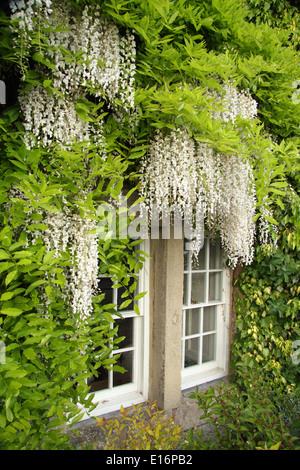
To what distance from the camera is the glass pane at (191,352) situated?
3023mm

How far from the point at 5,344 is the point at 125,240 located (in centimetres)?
81

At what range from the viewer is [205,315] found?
10.6ft

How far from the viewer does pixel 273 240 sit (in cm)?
287

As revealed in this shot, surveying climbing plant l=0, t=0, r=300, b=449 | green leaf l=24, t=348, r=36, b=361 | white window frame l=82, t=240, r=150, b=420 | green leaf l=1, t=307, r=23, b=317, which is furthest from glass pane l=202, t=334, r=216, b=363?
green leaf l=1, t=307, r=23, b=317

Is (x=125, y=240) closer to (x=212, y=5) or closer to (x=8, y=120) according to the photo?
(x=8, y=120)

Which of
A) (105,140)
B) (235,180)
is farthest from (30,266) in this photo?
(235,180)

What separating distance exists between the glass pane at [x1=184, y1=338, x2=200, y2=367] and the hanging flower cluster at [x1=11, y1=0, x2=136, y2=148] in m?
2.30

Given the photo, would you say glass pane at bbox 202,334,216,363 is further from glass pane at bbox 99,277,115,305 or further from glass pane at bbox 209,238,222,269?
glass pane at bbox 99,277,115,305

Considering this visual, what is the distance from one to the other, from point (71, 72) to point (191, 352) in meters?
2.68

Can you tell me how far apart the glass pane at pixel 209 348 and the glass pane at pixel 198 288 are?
0.44 metres

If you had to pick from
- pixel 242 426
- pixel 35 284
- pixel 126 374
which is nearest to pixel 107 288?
pixel 126 374

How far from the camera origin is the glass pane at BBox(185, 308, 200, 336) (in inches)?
121

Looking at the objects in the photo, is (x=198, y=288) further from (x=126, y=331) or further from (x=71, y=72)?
(x=71, y=72)

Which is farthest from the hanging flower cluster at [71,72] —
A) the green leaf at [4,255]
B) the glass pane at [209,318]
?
the glass pane at [209,318]
